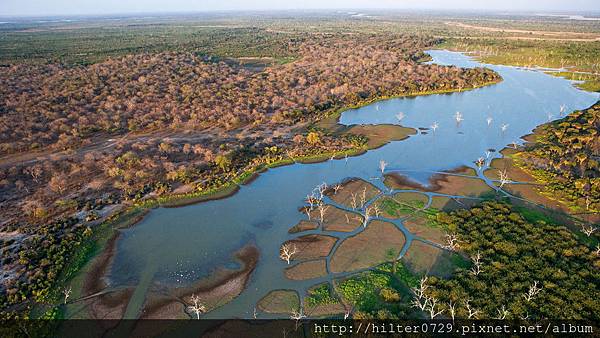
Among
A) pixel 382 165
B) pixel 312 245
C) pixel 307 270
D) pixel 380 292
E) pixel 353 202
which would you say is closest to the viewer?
pixel 380 292

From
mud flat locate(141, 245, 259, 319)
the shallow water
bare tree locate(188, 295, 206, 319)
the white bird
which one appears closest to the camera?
bare tree locate(188, 295, 206, 319)

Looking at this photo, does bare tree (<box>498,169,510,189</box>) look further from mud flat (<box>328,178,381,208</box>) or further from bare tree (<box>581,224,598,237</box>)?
mud flat (<box>328,178,381,208</box>)

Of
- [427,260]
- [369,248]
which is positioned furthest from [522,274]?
[369,248]

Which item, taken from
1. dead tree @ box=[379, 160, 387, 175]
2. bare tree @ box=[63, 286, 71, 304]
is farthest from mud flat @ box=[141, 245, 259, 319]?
dead tree @ box=[379, 160, 387, 175]

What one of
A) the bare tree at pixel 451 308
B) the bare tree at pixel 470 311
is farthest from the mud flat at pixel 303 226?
the bare tree at pixel 470 311

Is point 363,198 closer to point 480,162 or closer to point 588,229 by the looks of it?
point 480,162
